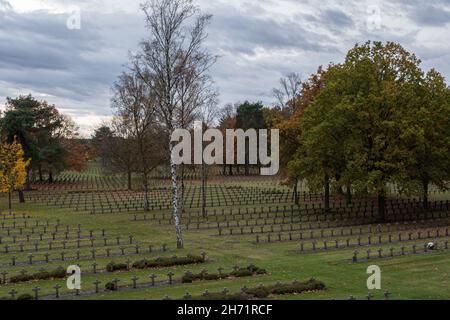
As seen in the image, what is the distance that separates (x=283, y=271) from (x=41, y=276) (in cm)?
1049

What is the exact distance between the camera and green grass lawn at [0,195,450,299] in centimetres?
1859

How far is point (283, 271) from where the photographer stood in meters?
22.4

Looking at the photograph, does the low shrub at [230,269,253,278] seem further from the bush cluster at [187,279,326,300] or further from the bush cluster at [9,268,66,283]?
the bush cluster at [9,268,66,283]

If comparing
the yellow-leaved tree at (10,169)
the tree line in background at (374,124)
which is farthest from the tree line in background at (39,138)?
the tree line in background at (374,124)

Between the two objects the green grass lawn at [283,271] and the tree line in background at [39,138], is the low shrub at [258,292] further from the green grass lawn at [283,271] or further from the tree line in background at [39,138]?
the tree line in background at [39,138]

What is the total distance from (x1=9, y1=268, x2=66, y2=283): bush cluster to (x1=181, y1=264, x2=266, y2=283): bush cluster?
212 inches

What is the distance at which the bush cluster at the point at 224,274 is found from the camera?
20.6 m

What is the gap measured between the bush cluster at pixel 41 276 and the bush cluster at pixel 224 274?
5390 millimetres

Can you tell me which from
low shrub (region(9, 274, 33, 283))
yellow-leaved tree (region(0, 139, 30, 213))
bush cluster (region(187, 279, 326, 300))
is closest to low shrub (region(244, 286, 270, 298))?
bush cluster (region(187, 279, 326, 300))

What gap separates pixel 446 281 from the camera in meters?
20.4

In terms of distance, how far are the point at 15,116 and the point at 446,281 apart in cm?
6152

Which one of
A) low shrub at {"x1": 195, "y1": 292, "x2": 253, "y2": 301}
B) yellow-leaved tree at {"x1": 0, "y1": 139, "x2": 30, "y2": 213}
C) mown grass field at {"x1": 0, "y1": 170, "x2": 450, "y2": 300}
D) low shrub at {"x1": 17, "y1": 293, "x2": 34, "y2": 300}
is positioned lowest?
mown grass field at {"x1": 0, "y1": 170, "x2": 450, "y2": 300}
